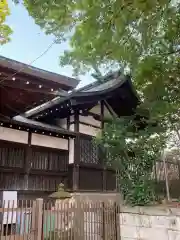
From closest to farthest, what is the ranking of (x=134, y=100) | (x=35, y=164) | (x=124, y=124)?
(x=124, y=124), (x=35, y=164), (x=134, y=100)

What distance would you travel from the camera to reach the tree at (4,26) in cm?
1103

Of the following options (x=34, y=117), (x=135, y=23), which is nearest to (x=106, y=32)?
(x=135, y=23)

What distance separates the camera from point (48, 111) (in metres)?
11.6

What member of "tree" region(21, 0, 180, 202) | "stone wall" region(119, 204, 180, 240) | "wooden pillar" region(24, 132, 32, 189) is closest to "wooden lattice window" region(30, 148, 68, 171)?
"wooden pillar" region(24, 132, 32, 189)

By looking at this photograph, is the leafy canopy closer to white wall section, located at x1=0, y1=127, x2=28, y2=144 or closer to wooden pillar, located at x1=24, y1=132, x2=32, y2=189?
white wall section, located at x1=0, y1=127, x2=28, y2=144

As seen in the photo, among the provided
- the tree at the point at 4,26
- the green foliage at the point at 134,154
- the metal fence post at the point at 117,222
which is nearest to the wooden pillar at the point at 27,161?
the green foliage at the point at 134,154

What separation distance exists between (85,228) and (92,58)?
4.44 meters

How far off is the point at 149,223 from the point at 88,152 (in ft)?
16.3

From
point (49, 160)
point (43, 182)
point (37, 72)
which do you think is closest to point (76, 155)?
point (49, 160)

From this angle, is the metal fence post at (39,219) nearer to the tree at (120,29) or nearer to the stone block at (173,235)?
the stone block at (173,235)

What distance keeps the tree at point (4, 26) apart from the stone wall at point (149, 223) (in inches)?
348

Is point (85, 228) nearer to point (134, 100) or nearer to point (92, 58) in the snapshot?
point (92, 58)

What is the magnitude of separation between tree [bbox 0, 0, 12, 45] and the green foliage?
6.71m

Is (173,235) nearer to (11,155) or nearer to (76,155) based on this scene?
(76,155)
